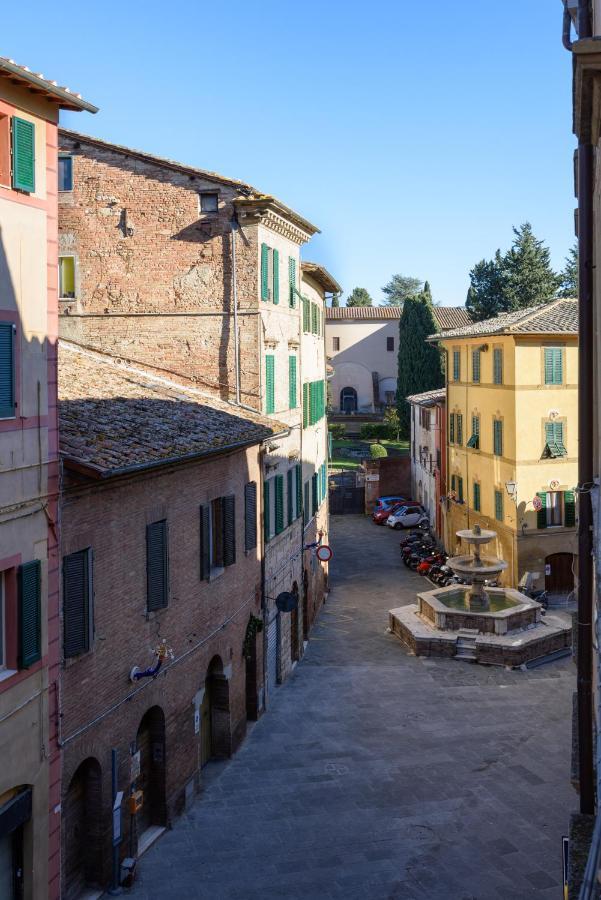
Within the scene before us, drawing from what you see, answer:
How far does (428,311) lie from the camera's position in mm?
66188

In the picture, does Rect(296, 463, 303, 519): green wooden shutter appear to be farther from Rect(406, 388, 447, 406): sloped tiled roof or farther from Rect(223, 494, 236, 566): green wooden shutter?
Rect(406, 388, 447, 406): sloped tiled roof

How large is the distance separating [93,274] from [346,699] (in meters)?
11.9

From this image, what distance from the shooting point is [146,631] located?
47.4 ft

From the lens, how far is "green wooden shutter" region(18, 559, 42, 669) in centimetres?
1072

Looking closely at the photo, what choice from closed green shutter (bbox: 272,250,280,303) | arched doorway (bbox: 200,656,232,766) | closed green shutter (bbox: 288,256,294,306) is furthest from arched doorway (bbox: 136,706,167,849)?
closed green shutter (bbox: 288,256,294,306)

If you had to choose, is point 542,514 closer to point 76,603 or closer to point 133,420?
point 133,420

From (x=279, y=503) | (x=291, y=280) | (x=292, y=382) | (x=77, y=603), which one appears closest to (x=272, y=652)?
(x=279, y=503)

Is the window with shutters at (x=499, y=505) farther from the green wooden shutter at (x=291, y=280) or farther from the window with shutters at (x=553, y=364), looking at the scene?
the green wooden shutter at (x=291, y=280)

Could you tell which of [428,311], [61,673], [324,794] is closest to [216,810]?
[324,794]

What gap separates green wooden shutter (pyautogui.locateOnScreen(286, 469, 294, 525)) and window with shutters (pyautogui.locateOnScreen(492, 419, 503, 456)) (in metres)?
10.6

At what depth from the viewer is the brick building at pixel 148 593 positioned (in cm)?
1241

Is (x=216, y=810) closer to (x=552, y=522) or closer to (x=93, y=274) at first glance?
(x=93, y=274)

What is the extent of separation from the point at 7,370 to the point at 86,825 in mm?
6685

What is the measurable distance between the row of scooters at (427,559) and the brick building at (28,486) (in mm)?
24193
